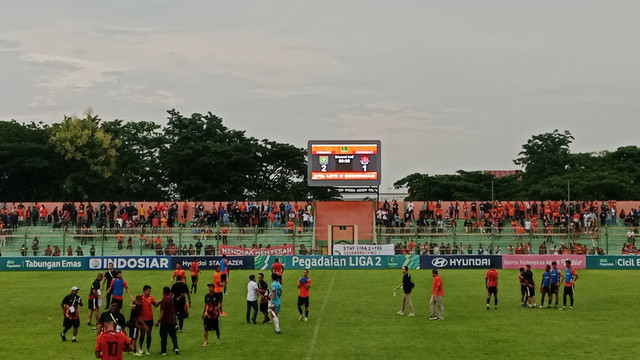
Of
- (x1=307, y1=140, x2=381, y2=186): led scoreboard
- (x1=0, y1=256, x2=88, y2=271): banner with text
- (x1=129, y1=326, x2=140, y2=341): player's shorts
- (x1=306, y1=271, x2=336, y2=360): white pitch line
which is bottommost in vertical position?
(x1=306, y1=271, x2=336, y2=360): white pitch line

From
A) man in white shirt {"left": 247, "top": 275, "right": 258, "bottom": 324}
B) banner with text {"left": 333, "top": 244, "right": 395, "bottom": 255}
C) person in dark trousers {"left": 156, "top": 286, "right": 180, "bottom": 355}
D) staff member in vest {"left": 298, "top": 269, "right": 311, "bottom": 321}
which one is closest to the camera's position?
person in dark trousers {"left": 156, "top": 286, "right": 180, "bottom": 355}

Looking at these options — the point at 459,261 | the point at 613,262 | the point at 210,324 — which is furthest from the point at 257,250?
the point at 210,324

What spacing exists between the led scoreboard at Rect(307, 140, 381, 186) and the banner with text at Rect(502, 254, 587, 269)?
12.1 m

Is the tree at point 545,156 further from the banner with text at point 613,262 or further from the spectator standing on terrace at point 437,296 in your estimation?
the spectator standing on terrace at point 437,296

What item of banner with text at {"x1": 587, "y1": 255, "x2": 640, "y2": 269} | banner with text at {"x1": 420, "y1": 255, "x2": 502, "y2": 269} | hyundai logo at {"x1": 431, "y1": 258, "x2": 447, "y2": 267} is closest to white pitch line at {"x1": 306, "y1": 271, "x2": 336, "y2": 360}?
banner with text at {"x1": 420, "y1": 255, "x2": 502, "y2": 269}

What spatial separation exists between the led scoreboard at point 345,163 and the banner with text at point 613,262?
15.9 meters

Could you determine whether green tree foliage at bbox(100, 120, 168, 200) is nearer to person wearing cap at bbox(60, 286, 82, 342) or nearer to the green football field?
the green football field

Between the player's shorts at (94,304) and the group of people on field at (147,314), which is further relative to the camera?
the player's shorts at (94,304)

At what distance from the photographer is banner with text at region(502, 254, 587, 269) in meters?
45.1

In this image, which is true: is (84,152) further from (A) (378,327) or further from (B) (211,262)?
(A) (378,327)

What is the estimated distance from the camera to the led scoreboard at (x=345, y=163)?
55031 mm

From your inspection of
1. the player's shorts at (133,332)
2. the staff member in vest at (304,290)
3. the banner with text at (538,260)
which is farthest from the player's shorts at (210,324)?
the banner with text at (538,260)

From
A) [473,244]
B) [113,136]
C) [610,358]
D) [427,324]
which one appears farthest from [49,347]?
[113,136]

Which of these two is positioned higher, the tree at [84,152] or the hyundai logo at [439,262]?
the tree at [84,152]
